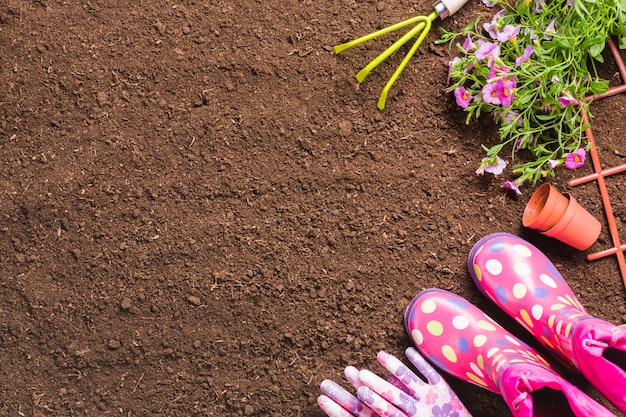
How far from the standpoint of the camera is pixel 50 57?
160cm

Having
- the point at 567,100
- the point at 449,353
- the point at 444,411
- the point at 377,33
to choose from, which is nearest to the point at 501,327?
the point at 449,353

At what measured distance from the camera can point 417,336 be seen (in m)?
1.54

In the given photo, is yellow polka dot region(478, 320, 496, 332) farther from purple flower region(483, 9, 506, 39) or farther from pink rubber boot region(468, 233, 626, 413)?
purple flower region(483, 9, 506, 39)

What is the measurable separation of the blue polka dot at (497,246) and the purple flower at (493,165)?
0.18 meters

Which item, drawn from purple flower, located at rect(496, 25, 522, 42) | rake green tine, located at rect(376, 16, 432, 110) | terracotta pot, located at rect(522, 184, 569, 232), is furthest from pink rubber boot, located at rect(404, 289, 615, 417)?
purple flower, located at rect(496, 25, 522, 42)

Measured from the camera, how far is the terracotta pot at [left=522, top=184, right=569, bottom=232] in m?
1.46

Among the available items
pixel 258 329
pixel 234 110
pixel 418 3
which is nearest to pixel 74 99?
pixel 234 110

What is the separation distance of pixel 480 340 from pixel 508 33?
742 millimetres

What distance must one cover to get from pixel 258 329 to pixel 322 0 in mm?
874

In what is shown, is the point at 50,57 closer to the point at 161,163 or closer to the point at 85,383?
the point at 161,163

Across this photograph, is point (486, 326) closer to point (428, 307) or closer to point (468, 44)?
point (428, 307)

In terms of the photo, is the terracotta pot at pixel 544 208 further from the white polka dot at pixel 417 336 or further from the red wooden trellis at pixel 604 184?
the white polka dot at pixel 417 336

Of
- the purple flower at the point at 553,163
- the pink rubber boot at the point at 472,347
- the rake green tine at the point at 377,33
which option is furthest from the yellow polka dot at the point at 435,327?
the rake green tine at the point at 377,33

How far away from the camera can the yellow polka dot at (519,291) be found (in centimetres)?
152
